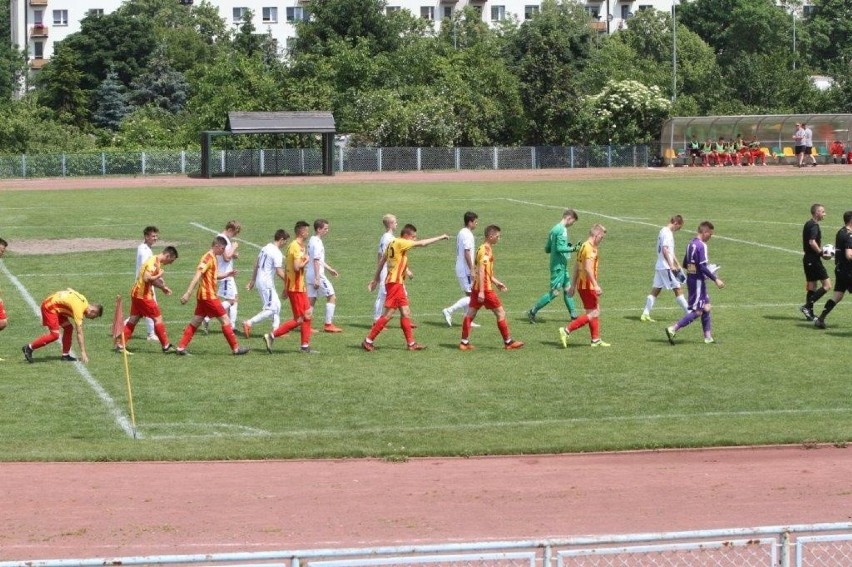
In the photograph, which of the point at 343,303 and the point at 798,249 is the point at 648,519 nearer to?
the point at 343,303

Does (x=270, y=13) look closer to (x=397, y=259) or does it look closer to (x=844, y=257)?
(x=844, y=257)

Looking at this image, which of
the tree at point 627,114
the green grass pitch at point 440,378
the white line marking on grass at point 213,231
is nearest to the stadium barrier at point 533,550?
the green grass pitch at point 440,378

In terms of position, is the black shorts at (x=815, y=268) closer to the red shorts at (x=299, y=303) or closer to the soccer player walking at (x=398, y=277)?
the soccer player walking at (x=398, y=277)

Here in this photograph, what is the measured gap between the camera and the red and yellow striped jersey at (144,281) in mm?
21906

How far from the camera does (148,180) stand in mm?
71125

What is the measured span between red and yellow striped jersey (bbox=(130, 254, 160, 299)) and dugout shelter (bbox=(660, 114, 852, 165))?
182ft

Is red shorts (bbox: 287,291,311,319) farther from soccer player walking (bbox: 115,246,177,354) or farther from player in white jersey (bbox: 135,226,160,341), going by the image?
player in white jersey (bbox: 135,226,160,341)

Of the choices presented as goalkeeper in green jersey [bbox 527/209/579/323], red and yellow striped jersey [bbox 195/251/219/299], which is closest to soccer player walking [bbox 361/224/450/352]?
red and yellow striped jersey [bbox 195/251/219/299]

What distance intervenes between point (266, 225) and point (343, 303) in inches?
682

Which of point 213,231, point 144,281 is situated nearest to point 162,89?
point 213,231

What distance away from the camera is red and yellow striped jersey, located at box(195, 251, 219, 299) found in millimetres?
21844

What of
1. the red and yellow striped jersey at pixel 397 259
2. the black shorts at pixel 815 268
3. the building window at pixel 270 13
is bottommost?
the black shorts at pixel 815 268

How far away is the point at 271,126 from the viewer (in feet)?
225

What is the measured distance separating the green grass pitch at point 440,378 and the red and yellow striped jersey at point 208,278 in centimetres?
109
